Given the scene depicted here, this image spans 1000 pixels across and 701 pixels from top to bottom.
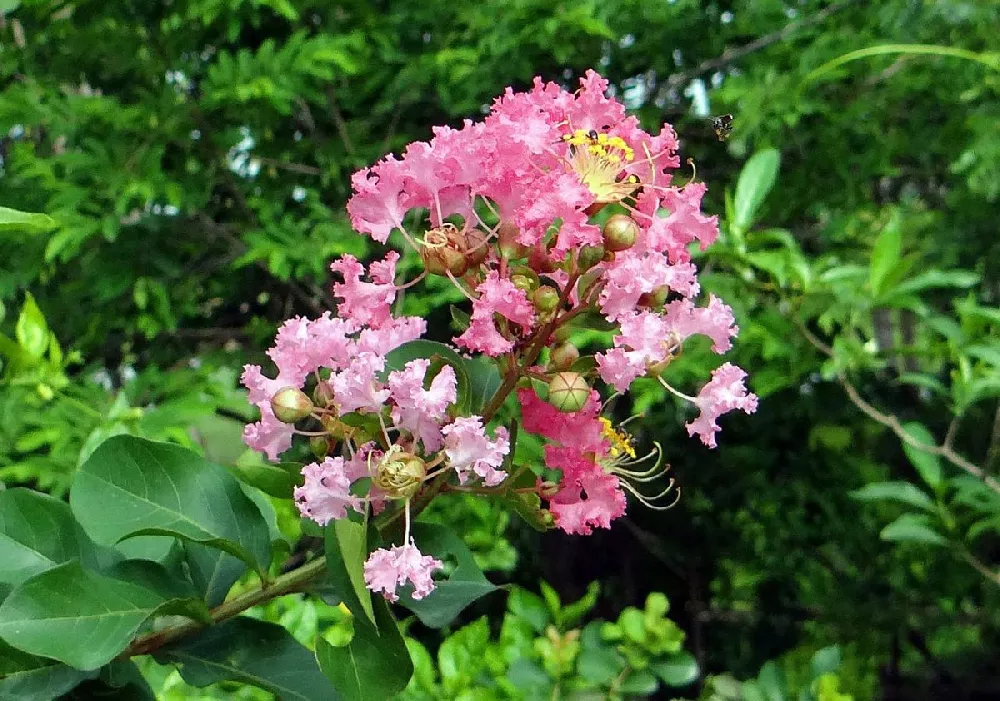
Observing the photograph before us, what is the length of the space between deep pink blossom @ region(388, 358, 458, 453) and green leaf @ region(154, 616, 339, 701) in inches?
7.3

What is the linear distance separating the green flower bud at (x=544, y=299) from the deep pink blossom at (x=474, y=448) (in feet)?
0.24

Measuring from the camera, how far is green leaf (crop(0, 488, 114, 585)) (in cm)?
56

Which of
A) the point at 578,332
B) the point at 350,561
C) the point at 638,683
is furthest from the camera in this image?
the point at 578,332

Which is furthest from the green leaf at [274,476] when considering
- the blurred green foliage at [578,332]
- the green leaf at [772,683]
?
the green leaf at [772,683]

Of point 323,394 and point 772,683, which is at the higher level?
point 323,394

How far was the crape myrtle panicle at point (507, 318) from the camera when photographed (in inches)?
18.8

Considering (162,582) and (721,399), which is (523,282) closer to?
(721,399)

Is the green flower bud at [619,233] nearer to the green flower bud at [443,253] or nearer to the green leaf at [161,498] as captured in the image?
the green flower bud at [443,253]

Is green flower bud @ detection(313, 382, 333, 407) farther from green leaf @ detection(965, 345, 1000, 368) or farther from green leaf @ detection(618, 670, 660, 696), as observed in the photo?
green leaf @ detection(965, 345, 1000, 368)

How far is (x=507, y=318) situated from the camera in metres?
0.48

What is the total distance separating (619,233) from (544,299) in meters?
0.06

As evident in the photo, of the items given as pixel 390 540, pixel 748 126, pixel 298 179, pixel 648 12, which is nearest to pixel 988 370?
pixel 748 126

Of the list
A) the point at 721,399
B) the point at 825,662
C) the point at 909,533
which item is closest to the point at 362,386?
the point at 721,399

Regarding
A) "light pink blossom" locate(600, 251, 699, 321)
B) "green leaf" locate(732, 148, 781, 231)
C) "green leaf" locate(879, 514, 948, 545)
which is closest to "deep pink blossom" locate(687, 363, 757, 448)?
"light pink blossom" locate(600, 251, 699, 321)
